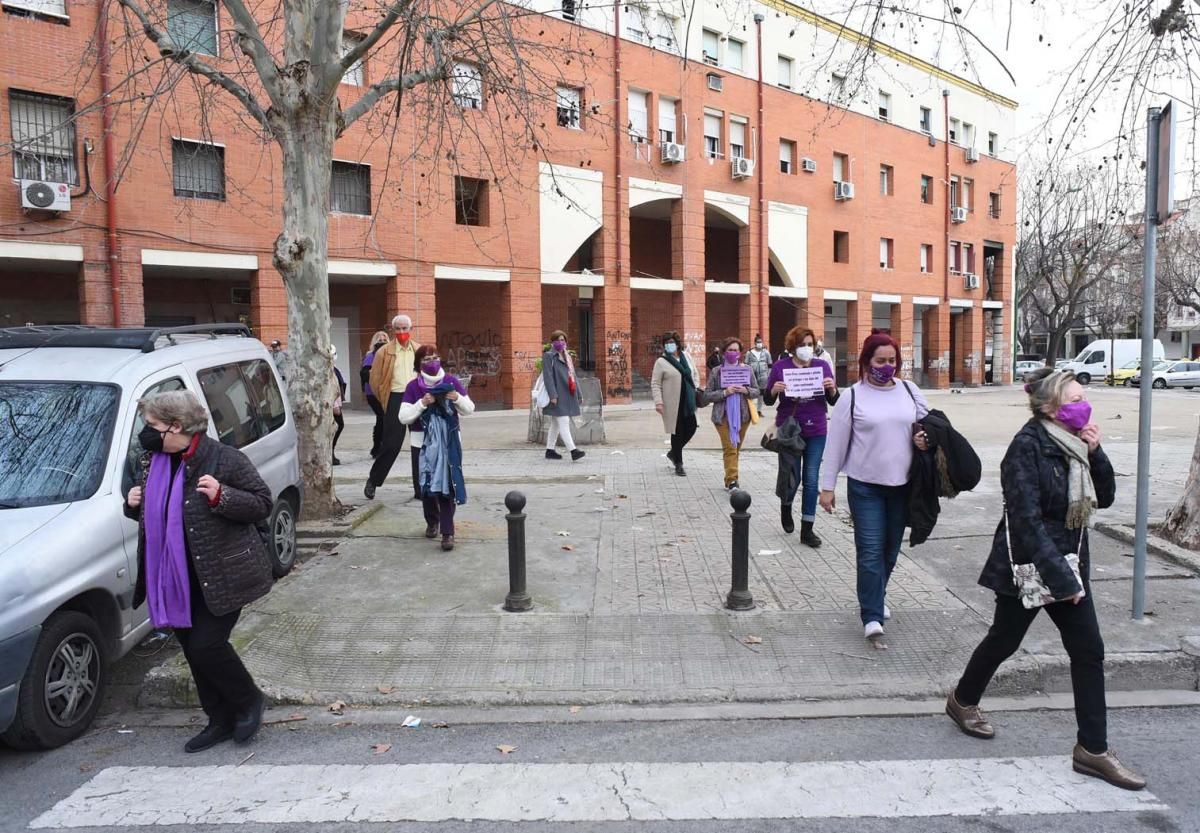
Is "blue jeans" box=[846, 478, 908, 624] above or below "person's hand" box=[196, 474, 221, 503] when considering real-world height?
below

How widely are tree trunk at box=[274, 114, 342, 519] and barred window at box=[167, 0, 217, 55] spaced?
6.25 feet

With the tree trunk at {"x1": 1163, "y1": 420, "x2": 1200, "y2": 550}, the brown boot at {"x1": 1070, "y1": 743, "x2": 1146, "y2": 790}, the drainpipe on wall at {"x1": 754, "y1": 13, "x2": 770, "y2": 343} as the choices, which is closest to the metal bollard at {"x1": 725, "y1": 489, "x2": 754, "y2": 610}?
the brown boot at {"x1": 1070, "y1": 743, "x2": 1146, "y2": 790}

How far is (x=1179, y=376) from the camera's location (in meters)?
38.5

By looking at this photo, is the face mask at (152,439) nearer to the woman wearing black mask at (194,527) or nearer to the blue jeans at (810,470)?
the woman wearing black mask at (194,527)

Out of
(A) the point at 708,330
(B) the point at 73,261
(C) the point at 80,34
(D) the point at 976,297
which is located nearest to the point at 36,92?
(C) the point at 80,34

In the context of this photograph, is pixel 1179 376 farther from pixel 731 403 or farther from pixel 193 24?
pixel 193 24

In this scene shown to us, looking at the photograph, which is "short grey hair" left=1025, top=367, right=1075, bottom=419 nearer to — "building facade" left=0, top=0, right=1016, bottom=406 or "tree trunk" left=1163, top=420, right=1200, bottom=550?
"tree trunk" left=1163, top=420, right=1200, bottom=550

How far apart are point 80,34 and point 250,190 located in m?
4.19

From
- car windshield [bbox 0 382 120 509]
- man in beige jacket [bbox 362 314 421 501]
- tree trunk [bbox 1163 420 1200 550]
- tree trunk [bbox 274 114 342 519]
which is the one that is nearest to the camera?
car windshield [bbox 0 382 120 509]

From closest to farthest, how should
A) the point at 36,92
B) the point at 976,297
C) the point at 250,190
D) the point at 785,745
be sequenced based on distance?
the point at 785,745, the point at 36,92, the point at 250,190, the point at 976,297

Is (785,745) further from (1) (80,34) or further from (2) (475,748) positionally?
(1) (80,34)

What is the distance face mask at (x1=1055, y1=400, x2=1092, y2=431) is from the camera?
358 cm

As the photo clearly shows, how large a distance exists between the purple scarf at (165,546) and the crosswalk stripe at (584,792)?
0.75 meters

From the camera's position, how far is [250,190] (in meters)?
18.6
